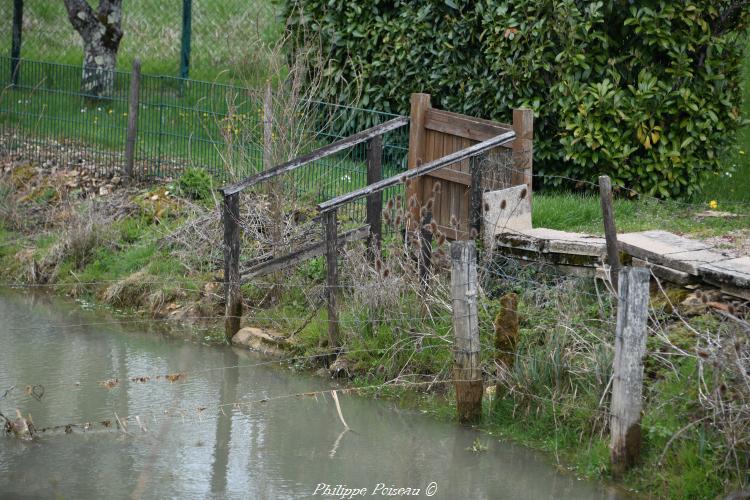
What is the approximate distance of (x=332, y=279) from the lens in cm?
873

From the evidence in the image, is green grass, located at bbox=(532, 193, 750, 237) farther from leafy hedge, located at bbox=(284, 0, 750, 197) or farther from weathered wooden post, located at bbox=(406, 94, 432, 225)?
weathered wooden post, located at bbox=(406, 94, 432, 225)

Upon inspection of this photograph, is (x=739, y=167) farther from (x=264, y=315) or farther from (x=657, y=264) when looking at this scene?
(x=264, y=315)

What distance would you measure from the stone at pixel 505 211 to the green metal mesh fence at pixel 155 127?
8.09 feet

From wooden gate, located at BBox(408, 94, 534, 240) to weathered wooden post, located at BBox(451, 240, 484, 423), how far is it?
1252 millimetres

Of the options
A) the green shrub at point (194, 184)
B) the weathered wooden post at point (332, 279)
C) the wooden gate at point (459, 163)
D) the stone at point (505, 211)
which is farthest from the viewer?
the green shrub at point (194, 184)

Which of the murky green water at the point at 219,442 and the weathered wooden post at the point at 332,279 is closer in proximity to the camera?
the murky green water at the point at 219,442

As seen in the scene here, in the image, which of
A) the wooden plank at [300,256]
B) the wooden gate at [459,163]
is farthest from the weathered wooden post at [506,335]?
the wooden plank at [300,256]

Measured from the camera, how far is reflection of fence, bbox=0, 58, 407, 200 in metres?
11.9

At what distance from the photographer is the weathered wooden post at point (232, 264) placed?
30.8 ft

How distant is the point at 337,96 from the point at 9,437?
709 centimetres

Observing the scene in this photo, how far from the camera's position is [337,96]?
1340 cm

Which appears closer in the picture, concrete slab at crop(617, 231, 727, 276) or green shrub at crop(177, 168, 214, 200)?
concrete slab at crop(617, 231, 727, 276)

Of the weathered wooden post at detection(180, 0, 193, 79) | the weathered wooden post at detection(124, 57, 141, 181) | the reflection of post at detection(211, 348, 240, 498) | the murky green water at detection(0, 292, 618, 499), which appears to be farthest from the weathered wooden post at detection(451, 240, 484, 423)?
the weathered wooden post at detection(180, 0, 193, 79)

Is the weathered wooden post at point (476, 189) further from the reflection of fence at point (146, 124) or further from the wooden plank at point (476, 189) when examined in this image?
the reflection of fence at point (146, 124)
